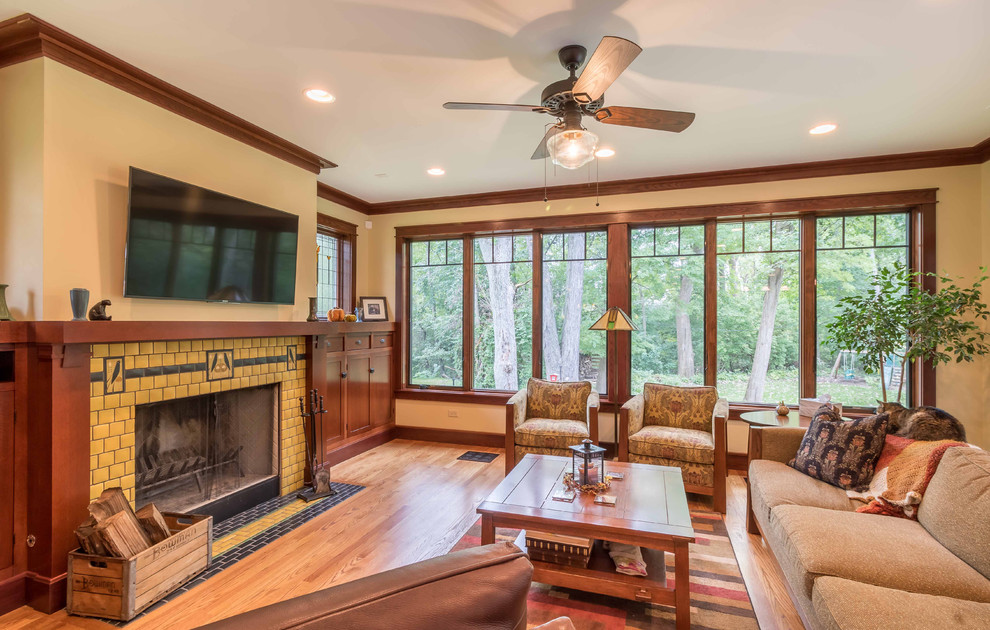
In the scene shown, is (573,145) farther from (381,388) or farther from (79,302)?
(381,388)

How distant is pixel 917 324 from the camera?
3430 millimetres

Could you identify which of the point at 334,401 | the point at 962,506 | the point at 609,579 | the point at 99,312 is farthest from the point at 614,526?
the point at 334,401

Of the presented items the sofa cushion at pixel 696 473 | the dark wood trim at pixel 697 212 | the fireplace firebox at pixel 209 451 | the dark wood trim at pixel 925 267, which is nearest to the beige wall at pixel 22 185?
the fireplace firebox at pixel 209 451

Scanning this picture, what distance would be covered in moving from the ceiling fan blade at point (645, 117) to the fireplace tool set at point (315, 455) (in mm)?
2923

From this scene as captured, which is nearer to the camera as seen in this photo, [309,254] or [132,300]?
[132,300]

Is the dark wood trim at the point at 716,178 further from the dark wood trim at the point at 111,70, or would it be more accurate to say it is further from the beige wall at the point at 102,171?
the beige wall at the point at 102,171

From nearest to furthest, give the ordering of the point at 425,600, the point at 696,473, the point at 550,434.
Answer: the point at 425,600 → the point at 696,473 → the point at 550,434

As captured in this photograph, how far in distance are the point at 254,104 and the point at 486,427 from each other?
11.7 feet

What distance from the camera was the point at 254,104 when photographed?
119 inches

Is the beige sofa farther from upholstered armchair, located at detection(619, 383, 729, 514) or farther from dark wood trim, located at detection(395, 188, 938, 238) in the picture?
dark wood trim, located at detection(395, 188, 938, 238)

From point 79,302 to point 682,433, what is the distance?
12.6ft

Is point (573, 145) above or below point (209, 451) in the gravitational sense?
above

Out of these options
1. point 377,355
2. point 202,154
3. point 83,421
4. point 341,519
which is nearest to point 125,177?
point 202,154

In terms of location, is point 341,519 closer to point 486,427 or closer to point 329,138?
point 486,427
